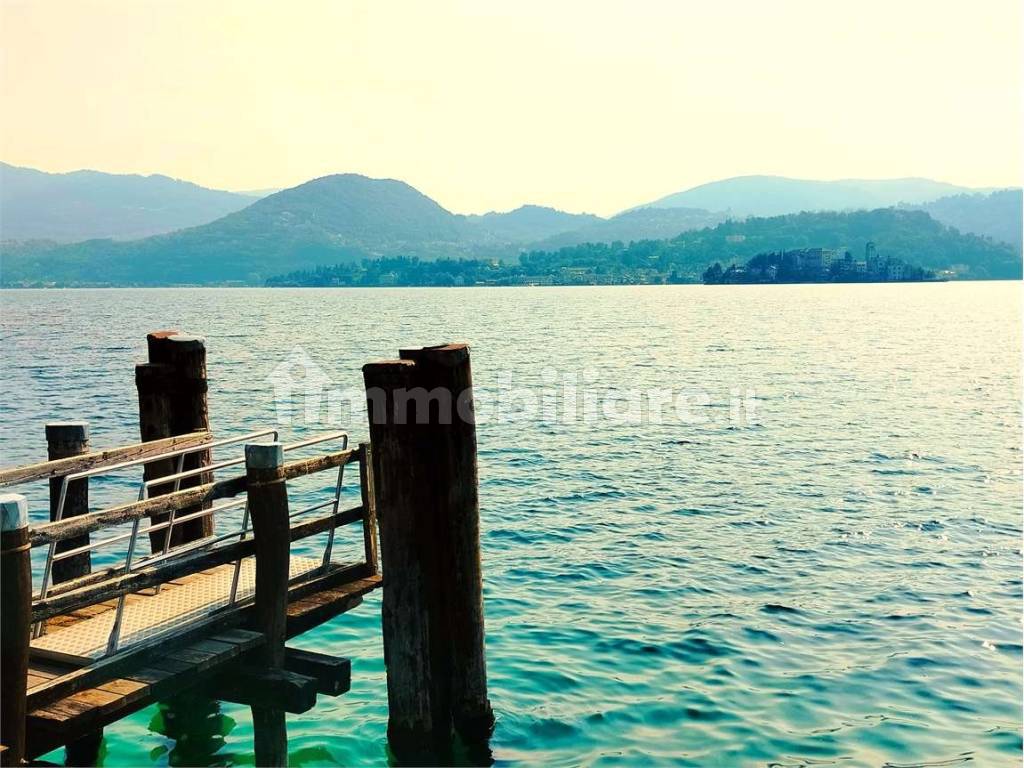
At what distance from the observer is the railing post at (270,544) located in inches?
335

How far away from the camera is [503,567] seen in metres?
17.2

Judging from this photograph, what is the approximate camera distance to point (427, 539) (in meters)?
8.55

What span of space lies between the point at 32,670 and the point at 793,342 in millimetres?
87722

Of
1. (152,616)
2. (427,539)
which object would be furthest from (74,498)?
(427,539)

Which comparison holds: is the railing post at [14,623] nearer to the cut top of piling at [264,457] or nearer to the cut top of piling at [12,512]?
the cut top of piling at [12,512]

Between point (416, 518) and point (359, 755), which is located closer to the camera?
point (416, 518)

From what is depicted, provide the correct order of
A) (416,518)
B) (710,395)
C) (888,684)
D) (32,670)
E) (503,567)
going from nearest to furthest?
(32,670) < (416,518) < (888,684) < (503,567) < (710,395)

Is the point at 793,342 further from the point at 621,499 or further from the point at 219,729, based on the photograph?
the point at 219,729

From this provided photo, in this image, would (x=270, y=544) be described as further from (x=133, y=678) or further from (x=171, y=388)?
(x=171, y=388)

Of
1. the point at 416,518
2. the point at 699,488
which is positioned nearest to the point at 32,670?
the point at 416,518

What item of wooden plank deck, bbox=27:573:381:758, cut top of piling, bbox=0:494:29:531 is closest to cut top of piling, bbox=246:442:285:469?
wooden plank deck, bbox=27:573:381:758

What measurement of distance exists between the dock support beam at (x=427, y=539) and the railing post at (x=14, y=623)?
2.87 meters

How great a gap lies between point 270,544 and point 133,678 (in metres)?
1.57

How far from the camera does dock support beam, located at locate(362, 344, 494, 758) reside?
8.39 metres
